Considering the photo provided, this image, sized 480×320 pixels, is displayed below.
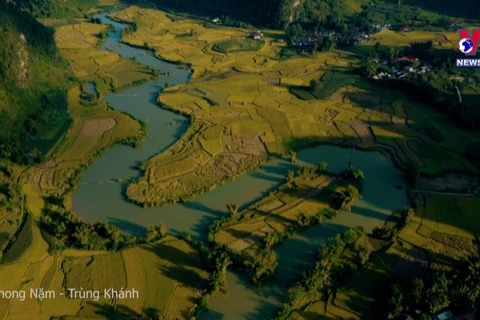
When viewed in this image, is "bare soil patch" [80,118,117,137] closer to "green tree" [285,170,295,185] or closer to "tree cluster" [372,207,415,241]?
"green tree" [285,170,295,185]

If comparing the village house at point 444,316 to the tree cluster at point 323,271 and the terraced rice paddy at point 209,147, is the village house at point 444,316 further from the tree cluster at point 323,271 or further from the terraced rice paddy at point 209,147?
the tree cluster at point 323,271

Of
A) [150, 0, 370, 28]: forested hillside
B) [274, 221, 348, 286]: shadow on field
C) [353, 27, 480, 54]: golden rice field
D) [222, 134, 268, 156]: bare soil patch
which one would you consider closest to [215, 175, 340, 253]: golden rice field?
[274, 221, 348, 286]: shadow on field

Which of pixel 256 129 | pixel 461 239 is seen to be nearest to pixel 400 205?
pixel 461 239

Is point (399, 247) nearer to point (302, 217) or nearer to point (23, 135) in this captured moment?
point (302, 217)

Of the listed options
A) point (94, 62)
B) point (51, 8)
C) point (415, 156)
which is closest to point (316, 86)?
point (415, 156)

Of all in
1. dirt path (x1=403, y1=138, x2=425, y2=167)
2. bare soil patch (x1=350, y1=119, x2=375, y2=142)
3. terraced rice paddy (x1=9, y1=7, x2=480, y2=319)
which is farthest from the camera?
bare soil patch (x1=350, y1=119, x2=375, y2=142)
